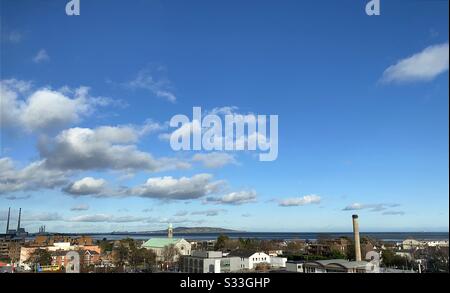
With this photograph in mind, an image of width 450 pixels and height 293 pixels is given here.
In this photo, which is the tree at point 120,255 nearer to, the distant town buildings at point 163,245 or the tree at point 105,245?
the tree at point 105,245

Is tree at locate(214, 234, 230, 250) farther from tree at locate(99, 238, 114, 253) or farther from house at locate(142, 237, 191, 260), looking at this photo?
tree at locate(99, 238, 114, 253)

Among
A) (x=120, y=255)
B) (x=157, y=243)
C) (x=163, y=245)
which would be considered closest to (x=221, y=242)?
(x=163, y=245)

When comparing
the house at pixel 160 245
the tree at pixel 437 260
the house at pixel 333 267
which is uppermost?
the house at pixel 333 267

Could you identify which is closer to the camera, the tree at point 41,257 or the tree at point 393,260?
the tree at point 41,257

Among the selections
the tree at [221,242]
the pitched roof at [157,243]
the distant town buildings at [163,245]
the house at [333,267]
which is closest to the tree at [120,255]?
the distant town buildings at [163,245]

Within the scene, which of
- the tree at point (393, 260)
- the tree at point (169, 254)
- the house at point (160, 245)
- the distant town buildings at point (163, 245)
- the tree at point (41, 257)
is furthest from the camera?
the house at point (160, 245)

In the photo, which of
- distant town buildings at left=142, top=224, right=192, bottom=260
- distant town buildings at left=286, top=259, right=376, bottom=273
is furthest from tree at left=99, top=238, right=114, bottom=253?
distant town buildings at left=286, top=259, right=376, bottom=273

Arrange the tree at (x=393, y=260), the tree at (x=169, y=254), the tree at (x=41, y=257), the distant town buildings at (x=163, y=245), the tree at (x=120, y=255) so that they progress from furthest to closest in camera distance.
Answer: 1. the distant town buildings at (x=163, y=245)
2. the tree at (x=169, y=254)
3. the tree at (x=120, y=255)
4. the tree at (x=393, y=260)
5. the tree at (x=41, y=257)

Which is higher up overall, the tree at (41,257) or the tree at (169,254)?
the tree at (41,257)

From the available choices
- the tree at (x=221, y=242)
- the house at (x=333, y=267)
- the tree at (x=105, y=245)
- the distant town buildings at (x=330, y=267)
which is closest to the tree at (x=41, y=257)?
the tree at (x=105, y=245)

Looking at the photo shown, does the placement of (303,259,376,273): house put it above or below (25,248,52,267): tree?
above

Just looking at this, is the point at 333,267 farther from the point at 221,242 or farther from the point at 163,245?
the point at 163,245
